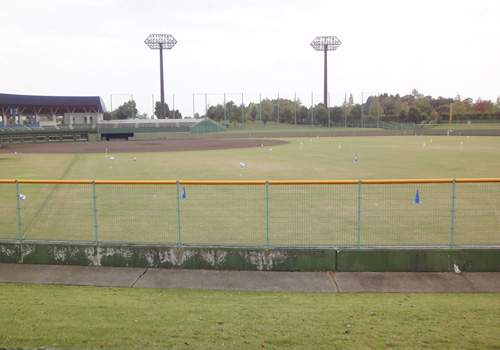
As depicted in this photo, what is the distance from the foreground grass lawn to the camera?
523cm

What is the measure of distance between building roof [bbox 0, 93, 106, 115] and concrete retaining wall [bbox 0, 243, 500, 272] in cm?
7992

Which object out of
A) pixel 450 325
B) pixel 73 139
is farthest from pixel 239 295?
pixel 73 139

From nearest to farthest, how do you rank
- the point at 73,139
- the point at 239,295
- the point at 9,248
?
1. the point at 239,295
2. the point at 9,248
3. the point at 73,139

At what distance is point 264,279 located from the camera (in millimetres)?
8312

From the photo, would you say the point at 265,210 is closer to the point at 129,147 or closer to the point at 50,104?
the point at 129,147

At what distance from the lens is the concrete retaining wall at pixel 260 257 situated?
8.65 meters

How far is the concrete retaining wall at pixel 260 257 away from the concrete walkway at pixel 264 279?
17 cm

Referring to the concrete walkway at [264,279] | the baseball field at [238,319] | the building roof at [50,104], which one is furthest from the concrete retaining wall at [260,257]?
the building roof at [50,104]

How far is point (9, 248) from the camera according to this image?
930 centimetres

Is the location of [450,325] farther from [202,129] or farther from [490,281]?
[202,129]

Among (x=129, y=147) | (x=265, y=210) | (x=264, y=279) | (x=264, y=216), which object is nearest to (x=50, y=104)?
(x=129, y=147)

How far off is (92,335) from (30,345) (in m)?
0.70

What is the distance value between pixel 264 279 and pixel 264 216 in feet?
15.7

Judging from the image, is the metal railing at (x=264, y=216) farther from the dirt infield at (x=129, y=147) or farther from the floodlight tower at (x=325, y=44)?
the floodlight tower at (x=325, y=44)
